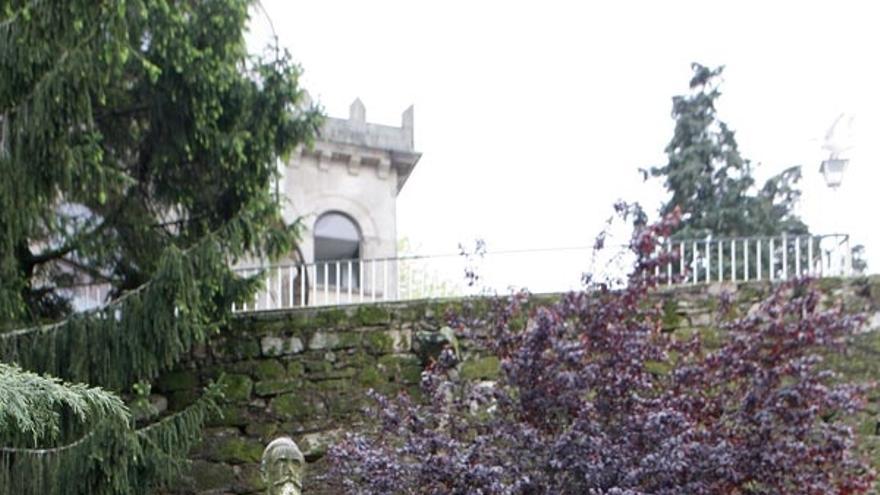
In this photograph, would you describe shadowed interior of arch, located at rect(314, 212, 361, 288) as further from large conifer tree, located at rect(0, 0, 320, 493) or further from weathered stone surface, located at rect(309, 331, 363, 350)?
large conifer tree, located at rect(0, 0, 320, 493)

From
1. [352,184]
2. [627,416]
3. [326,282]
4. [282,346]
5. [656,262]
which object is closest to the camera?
[627,416]

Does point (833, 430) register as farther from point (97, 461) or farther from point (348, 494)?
point (97, 461)

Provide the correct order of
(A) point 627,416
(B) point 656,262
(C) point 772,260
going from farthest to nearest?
(C) point 772,260 < (B) point 656,262 < (A) point 627,416

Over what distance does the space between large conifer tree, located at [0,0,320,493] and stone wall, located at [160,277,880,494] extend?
0.67 m

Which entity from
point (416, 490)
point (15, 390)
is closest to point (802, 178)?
point (416, 490)

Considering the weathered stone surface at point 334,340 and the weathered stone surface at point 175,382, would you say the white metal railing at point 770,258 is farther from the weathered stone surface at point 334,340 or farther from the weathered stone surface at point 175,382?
the weathered stone surface at point 175,382

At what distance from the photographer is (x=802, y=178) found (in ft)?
49.7

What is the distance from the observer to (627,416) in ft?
22.1

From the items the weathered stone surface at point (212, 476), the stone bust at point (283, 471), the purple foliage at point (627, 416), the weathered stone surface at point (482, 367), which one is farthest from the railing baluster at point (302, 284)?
the stone bust at point (283, 471)

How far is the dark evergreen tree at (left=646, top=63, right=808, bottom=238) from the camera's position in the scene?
1443cm

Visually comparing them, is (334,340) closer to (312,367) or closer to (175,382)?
(312,367)

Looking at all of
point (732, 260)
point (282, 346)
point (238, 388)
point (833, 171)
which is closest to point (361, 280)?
point (282, 346)

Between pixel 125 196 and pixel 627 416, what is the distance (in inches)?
162

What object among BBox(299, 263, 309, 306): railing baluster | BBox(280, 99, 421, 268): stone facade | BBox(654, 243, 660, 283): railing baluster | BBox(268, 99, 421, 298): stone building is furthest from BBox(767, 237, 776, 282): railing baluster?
BBox(280, 99, 421, 268): stone facade
